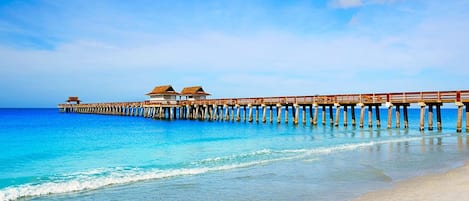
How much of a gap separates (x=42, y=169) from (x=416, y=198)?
10826 millimetres

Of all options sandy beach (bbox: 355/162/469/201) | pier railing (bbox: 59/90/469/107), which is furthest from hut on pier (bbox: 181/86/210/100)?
sandy beach (bbox: 355/162/469/201)

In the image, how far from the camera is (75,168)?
42.2 feet

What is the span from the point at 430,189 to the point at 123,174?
26.0 feet

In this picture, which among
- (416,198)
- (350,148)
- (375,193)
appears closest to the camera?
(416,198)

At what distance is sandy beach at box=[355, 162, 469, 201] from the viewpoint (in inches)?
300

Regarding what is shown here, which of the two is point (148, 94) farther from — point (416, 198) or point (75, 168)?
point (416, 198)

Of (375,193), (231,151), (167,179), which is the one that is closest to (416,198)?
(375,193)

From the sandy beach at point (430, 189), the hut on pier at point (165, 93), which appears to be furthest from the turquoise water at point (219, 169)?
the hut on pier at point (165, 93)

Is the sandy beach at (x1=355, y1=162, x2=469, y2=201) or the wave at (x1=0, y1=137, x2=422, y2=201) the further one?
the wave at (x1=0, y1=137, x2=422, y2=201)

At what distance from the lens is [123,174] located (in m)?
11.5

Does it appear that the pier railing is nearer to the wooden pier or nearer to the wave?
the wooden pier

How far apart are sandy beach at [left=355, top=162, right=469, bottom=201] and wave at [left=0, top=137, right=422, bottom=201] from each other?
5.00m

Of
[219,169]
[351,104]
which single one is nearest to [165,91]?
[351,104]

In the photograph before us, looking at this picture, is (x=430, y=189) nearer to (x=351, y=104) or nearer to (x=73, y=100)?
(x=351, y=104)
